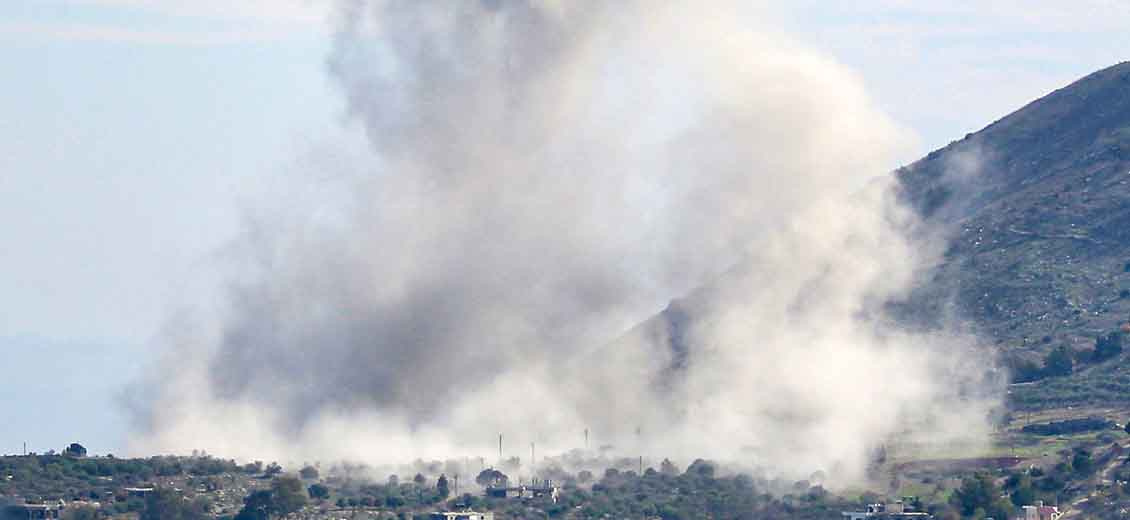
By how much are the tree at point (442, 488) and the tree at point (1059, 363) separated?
1898 inches

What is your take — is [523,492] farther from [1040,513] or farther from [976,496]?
[1040,513]

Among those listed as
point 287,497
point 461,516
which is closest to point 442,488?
point 461,516

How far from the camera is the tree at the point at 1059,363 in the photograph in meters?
192

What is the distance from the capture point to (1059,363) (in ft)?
632

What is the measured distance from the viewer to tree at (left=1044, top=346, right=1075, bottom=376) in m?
192

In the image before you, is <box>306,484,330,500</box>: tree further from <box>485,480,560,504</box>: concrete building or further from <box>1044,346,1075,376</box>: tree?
<box>1044,346,1075,376</box>: tree

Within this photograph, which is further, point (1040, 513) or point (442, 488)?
point (442, 488)

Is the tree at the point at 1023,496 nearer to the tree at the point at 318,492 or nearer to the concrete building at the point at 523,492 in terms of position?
the concrete building at the point at 523,492

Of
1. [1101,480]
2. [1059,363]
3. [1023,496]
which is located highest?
[1059,363]

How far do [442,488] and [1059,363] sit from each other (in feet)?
164

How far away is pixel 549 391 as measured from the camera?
184 m

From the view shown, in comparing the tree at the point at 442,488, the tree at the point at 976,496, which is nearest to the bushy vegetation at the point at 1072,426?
the tree at the point at 976,496

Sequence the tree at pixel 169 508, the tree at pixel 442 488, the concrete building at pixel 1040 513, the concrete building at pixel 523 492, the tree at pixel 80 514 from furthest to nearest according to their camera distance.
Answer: the concrete building at pixel 523 492 → the tree at pixel 442 488 → the tree at pixel 80 514 → the tree at pixel 169 508 → the concrete building at pixel 1040 513

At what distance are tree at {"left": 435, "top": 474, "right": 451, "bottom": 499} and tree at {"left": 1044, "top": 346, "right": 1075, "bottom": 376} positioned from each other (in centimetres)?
4821
